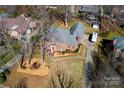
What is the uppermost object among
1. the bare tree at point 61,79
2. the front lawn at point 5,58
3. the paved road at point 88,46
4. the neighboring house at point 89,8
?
the neighboring house at point 89,8

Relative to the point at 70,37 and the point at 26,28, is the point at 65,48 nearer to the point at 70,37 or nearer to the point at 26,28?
the point at 70,37

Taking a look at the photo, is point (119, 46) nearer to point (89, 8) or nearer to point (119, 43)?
point (119, 43)

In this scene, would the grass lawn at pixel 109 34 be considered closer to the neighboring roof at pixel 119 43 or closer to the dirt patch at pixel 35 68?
the neighboring roof at pixel 119 43

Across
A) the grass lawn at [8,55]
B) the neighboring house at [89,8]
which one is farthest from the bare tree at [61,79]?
the neighboring house at [89,8]

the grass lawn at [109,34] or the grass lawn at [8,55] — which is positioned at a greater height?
the grass lawn at [109,34]

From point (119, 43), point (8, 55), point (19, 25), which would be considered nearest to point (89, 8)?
point (119, 43)

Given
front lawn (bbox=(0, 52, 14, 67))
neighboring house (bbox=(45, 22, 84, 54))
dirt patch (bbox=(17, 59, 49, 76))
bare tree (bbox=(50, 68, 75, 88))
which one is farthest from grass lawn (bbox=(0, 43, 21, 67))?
bare tree (bbox=(50, 68, 75, 88))

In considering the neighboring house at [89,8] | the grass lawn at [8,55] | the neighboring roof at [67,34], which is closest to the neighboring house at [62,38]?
the neighboring roof at [67,34]
